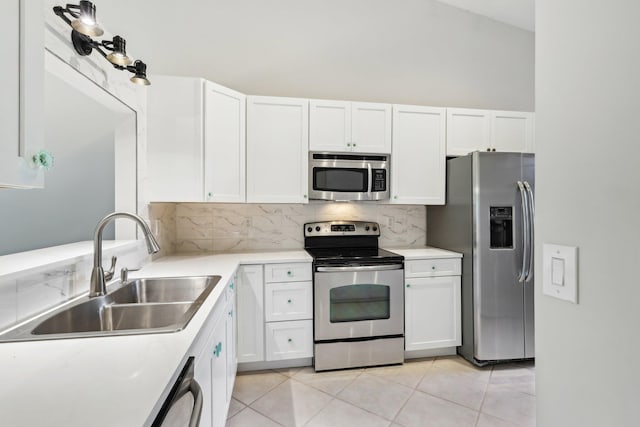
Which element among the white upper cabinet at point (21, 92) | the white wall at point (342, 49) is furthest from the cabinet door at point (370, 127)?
the white upper cabinet at point (21, 92)

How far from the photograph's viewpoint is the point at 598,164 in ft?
1.94

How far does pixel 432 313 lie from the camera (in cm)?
257

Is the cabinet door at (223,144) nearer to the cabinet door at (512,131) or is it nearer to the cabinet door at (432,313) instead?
the cabinet door at (432,313)

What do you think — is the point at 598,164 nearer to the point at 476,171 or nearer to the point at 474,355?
the point at 476,171

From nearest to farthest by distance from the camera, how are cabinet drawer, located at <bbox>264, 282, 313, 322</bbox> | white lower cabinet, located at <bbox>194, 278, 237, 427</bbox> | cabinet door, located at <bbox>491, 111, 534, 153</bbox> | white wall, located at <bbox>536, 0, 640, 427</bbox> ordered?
white wall, located at <bbox>536, 0, 640, 427</bbox> < white lower cabinet, located at <bbox>194, 278, 237, 427</bbox> < cabinet drawer, located at <bbox>264, 282, 313, 322</bbox> < cabinet door, located at <bbox>491, 111, 534, 153</bbox>

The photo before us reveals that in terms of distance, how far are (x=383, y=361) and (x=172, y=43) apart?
329cm

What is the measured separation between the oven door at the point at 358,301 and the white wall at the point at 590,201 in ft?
5.60

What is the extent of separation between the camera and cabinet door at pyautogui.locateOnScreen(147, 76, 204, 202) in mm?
2209

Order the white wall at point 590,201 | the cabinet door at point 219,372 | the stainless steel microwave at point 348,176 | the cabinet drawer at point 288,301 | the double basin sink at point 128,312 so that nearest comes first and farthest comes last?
the white wall at point 590,201 → the double basin sink at point 128,312 → the cabinet door at point 219,372 → the cabinet drawer at point 288,301 → the stainless steel microwave at point 348,176

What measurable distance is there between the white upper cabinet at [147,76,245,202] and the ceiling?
2.74m

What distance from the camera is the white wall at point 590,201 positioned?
535mm

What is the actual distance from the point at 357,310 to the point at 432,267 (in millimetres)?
756

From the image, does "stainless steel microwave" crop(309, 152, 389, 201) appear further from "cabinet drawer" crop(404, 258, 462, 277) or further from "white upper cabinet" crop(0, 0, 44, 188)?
"white upper cabinet" crop(0, 0, 44, 188)

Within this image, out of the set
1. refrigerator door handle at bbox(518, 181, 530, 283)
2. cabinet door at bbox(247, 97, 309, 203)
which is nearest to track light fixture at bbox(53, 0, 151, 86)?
cabinet door at bbox(247, 97, 309, 203)
